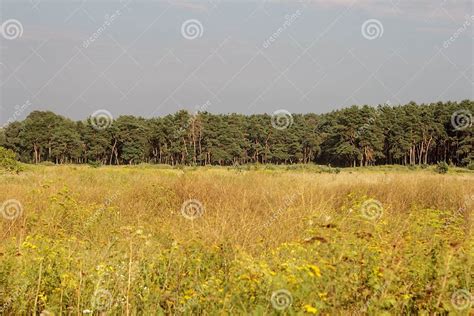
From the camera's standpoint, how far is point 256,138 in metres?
89.2

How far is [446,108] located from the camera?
68.9 meters

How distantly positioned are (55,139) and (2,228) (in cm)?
7516

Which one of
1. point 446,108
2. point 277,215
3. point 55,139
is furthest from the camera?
point 55,139

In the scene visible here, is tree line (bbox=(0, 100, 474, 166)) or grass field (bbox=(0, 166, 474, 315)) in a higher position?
tree line (bbox=(0, 100, 474, 166))

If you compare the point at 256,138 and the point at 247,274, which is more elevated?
the point at 256,138

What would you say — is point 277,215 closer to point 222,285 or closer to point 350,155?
point 222,285

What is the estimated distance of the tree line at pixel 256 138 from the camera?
68.2 meters

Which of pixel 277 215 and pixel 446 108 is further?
pixel 446 108

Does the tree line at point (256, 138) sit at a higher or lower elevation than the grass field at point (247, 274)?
higher

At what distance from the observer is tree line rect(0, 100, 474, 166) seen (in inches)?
2687

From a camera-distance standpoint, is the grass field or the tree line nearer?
the grass field

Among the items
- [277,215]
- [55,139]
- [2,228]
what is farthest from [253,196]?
[55,139]

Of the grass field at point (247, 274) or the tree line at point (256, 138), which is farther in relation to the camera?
the tree line at point (256, 138)

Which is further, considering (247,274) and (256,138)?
(256,138)
